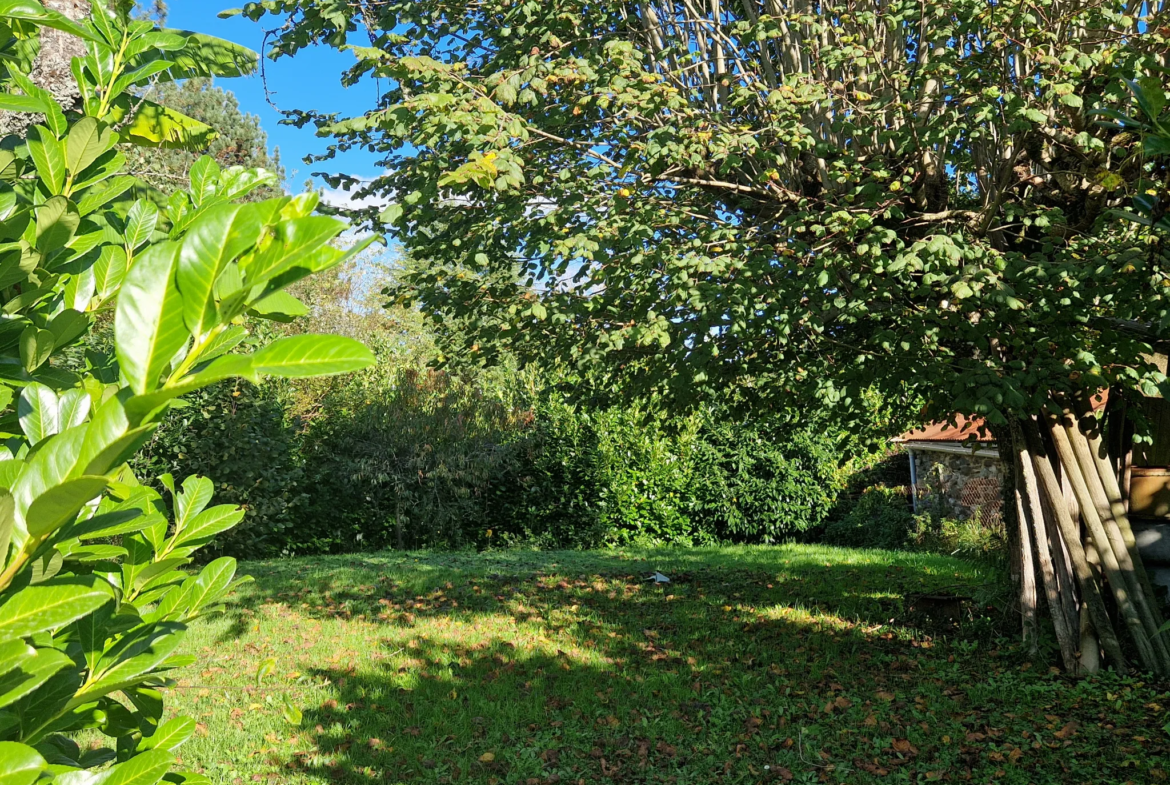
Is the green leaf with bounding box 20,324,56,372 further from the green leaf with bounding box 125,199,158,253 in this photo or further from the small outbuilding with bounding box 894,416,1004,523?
the small outbuilding with bounding box 894,416,1004,523

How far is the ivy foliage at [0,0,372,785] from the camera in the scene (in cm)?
67

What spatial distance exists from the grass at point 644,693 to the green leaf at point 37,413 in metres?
2.43

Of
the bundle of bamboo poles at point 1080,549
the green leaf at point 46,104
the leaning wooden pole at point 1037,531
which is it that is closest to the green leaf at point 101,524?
the green leaf at point 46,104

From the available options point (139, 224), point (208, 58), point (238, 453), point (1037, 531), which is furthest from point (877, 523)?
point (139, 224)

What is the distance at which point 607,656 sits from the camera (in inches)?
268

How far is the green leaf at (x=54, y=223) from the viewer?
1.01 metres

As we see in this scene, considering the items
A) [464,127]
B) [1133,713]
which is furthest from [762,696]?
[464,127]

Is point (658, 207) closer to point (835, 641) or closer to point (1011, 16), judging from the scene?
point (1011, 16)

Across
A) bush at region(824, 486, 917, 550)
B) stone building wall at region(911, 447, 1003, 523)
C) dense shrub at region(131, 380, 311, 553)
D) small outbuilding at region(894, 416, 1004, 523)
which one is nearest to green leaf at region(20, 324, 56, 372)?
dense shrub at region(131, 380, 311, 553)

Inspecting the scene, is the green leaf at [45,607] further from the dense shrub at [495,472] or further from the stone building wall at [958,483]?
the stone building wall at [958,483]

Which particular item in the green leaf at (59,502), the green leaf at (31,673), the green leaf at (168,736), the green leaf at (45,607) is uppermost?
the green leaf at (59,502)

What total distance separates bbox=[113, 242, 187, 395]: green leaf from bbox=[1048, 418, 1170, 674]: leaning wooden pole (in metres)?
6.74

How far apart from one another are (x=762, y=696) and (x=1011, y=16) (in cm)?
443

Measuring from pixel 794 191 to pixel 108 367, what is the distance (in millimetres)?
6247
